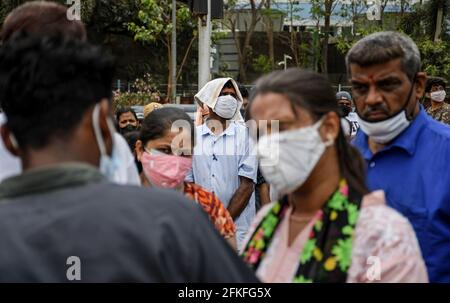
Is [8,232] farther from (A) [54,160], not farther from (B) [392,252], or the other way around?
(B) [392,252]

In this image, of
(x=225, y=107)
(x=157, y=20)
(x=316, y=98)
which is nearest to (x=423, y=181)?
(x=316, y=98)

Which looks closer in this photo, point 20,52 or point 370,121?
point 20,52

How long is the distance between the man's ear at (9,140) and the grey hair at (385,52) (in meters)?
1.85

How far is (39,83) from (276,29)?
40144 millimetres

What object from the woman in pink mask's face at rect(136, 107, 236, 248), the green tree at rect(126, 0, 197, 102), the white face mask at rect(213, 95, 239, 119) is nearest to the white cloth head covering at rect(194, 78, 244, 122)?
the white face mask at rect(213, 95, 239, 119)

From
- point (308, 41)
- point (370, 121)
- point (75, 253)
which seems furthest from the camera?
point (308, 41)

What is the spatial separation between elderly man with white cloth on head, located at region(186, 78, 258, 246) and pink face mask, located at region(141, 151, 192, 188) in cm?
158

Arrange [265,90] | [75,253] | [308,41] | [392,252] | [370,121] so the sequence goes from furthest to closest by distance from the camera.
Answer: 1. [308,41]
2. [370,121]
3. [265,90]
4. [392,252]
5. [75,253]

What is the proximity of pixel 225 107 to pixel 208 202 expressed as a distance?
2.13 metres

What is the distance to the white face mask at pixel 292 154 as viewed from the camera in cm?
256

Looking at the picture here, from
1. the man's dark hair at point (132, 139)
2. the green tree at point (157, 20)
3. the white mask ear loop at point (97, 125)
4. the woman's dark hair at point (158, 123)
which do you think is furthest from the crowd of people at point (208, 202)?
the green tree at point (157, 20)

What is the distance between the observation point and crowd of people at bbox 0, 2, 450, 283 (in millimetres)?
1850

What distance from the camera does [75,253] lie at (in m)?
1.85
